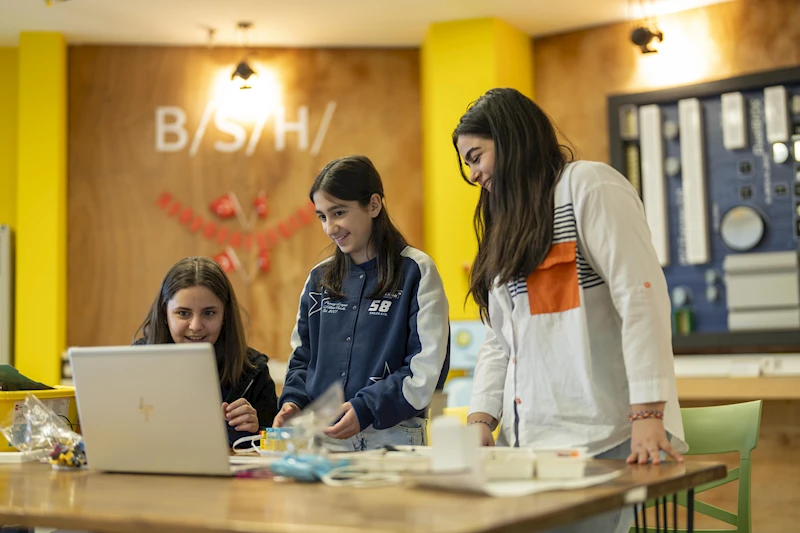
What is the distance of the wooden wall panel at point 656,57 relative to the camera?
4770 millimetres

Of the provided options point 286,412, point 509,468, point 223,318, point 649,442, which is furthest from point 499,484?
point 223,318

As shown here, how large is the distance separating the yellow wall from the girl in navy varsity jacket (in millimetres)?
3584

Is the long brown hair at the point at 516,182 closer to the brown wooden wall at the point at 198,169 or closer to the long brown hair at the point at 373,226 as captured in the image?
the long brown hair at the point at 373,226

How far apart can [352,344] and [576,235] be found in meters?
0.74

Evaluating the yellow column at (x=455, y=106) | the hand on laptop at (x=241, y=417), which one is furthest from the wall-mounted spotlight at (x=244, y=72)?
the hand on laptop at (x=241, y=417)

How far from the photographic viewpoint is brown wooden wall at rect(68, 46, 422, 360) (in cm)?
528

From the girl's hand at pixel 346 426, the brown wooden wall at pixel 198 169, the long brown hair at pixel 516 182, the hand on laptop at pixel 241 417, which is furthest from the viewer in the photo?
the brown wooden wall at pixel 198 169

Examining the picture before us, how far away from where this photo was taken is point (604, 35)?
5.19m

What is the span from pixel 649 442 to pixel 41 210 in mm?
4410

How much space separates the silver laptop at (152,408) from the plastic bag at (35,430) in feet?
0.72

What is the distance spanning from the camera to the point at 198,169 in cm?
536

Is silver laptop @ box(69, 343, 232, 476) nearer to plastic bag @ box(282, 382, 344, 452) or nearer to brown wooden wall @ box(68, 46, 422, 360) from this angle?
plastic bag @ box(282, 382, 344, 452)

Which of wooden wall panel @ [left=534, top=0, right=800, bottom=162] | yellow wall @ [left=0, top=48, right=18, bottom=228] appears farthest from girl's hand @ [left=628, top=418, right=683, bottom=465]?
yellow wall @ [left=0, top=48, right=18, bottom=228]

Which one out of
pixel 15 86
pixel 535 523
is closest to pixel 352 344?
pixel 535 523
